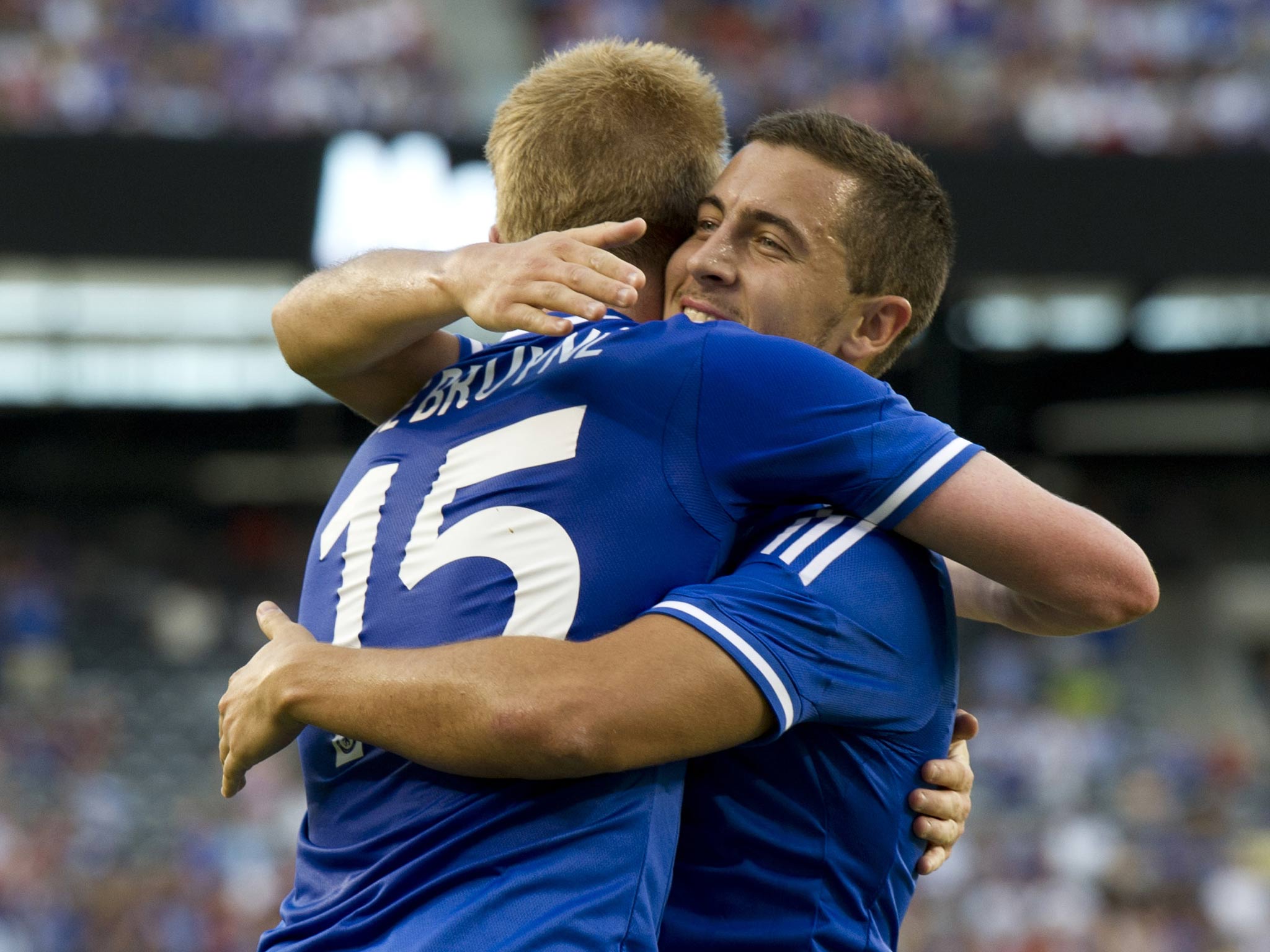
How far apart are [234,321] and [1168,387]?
1005 centimetres

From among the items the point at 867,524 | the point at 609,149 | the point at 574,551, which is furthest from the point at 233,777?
the point at 609,149

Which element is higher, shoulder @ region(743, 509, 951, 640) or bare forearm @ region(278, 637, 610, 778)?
shoulder @ region(743, 509, 951, 640)

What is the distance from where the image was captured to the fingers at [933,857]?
214cm

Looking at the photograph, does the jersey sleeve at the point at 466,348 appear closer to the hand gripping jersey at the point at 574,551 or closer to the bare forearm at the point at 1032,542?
the hand gripping jersey at the point at 574,551

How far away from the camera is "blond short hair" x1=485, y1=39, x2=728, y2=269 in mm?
2146

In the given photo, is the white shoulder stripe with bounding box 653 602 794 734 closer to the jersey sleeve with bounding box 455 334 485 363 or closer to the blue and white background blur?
the jersey sleeve with bounding box 455 334 485 363

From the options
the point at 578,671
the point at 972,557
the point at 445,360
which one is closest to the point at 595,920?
the point at 578,671

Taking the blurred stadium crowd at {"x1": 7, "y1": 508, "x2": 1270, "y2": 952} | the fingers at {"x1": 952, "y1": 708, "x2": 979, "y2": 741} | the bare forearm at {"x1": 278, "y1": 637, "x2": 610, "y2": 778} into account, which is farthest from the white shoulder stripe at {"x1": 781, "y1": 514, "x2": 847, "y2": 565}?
the blurred stadium crowd at {"x1": 7, "y1": 508, "x2": 1270, "y2": 952}

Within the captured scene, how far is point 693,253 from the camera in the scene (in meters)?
2.18

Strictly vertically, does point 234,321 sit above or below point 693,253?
below

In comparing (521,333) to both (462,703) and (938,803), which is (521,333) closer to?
(462,703)

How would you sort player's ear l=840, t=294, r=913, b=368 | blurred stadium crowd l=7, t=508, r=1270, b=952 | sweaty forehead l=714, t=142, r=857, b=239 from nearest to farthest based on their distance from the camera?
sweaty forehead l=714, t=142, r=857, b=239 < player's ear l=840, t=294, r=913, b=368 < blurred stadium crowd l=7, t=508, r=1270, b=952

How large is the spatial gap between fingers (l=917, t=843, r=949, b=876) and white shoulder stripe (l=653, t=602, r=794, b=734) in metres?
0.50

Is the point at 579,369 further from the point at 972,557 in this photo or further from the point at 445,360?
the point at 972,557
